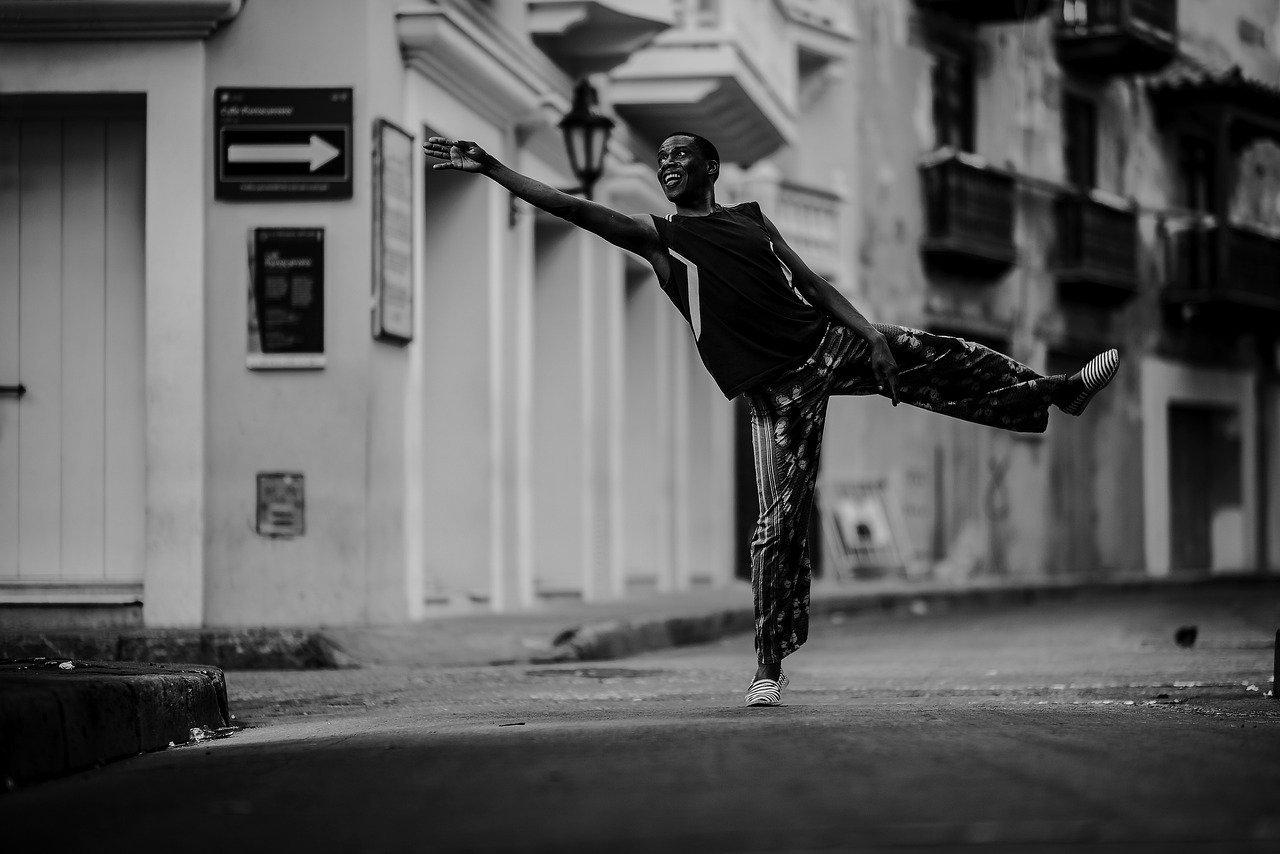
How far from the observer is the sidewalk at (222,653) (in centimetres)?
616

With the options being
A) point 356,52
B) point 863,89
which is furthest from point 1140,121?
point 356,52

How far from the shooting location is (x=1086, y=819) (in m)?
4.40

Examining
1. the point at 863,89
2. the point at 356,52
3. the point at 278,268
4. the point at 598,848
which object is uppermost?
the point at 863,89

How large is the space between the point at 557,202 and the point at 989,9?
21.0 metres

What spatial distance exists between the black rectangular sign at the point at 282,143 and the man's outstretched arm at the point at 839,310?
490cm

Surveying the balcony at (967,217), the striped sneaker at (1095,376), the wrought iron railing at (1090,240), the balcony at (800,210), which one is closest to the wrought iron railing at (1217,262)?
the wrought iron railing at (1090,240)

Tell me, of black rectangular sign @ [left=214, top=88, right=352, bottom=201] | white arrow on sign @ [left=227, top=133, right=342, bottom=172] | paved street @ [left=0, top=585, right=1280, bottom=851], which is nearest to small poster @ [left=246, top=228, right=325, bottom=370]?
black rectangular sign @ [left=214, top=88, right=352, bottom=201]

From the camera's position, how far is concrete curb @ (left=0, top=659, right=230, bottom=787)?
591 cm

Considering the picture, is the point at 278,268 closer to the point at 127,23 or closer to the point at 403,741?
the point at 127,23

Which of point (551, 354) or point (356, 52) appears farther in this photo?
point (551, 354)

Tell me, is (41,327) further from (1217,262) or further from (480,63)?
(1217,262)

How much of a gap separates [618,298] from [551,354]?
1384mm

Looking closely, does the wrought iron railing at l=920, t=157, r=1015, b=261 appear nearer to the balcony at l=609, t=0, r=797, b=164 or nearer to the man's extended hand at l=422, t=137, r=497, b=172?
the balcony at l=609, t=0, r=797, b=164

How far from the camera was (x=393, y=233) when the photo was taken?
1230 cm
